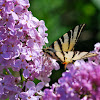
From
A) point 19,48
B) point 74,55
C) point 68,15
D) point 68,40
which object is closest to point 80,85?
point 74,55

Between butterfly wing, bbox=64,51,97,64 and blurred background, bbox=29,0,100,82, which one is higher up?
blurred background, bbox=29,0,100,82

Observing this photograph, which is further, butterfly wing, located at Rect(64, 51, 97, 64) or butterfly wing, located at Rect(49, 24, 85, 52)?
butterfly wing, located at Rect(49, 24, 85, 52)

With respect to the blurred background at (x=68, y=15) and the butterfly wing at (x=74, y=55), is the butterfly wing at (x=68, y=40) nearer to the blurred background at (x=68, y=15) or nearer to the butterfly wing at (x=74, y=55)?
the butterfly wing at (x=74, y=55)

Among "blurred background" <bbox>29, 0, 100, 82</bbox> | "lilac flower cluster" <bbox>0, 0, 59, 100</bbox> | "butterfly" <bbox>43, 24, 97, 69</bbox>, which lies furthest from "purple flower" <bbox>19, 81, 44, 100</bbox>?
"blurred background" <bbox>29, 0, 100, 82</bbox>

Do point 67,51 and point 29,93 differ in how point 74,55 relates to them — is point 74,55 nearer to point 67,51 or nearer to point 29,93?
point 67,51

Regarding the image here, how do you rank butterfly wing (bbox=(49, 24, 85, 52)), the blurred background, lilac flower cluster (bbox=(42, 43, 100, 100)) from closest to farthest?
1. lilac flower cluster (bbox=(42, 43, 100, 100))
2. butterfly wing (bbox=(49, 24, 85, 52))
3. the blurred background

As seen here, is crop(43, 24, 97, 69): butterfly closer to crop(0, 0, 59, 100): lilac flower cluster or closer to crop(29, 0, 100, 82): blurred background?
crop(0, 0, 59, 100): lilac flower cluster

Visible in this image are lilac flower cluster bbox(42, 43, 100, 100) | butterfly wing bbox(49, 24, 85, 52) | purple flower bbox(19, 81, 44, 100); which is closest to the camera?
lilac flower cluster bbox(42, 43, 100, 100)

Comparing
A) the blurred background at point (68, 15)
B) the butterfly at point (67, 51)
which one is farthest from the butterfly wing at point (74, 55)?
the blurred background at point (68, 15)
